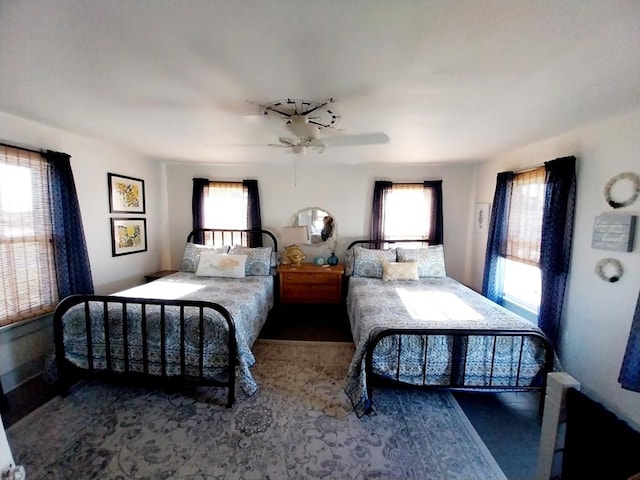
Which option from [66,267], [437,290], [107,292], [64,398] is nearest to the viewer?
[64,398]

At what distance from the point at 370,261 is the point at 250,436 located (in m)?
2.44

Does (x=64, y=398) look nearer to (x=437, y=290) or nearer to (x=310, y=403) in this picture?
(x=310, y=403)

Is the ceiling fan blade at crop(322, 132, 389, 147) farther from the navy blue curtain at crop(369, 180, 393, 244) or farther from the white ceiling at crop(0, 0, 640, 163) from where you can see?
the navy blue curtain at crop(369, 180, 393, 244)

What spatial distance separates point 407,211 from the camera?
4246mm

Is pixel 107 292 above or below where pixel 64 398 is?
above

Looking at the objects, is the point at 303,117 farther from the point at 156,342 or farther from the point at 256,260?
the point at 256,260

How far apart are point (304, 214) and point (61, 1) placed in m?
3.47

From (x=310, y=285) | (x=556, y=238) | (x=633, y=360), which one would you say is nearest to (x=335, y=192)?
(x=310, y=285)

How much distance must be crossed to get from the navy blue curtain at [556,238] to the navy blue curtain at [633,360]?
73 cm

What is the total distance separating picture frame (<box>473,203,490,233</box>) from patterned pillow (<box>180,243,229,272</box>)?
12.1 feet

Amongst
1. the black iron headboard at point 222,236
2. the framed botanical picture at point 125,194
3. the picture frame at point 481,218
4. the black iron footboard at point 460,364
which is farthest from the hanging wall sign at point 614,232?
the framed botanical picture at point 125,194

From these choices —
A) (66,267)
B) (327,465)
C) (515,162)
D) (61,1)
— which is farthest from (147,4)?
(515,162)

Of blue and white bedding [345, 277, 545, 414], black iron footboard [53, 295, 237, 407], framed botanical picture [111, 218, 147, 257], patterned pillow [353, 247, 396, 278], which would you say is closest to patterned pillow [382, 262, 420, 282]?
patterned pillow [353, 247, 396, 278]

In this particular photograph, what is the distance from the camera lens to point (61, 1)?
1038 mm
